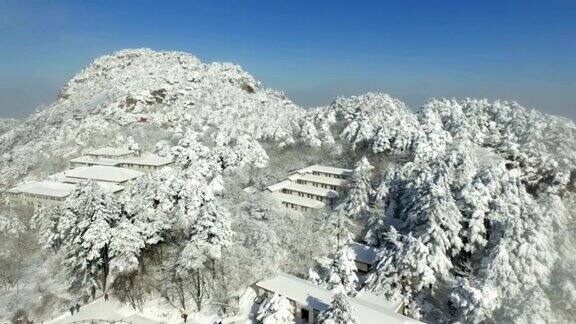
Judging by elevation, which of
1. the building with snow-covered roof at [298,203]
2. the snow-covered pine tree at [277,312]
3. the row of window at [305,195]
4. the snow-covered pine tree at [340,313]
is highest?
the row of window at [305,195]

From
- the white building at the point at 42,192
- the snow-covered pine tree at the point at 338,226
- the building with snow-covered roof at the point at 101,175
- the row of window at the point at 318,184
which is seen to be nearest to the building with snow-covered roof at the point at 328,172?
the row of window at the point at 318,184

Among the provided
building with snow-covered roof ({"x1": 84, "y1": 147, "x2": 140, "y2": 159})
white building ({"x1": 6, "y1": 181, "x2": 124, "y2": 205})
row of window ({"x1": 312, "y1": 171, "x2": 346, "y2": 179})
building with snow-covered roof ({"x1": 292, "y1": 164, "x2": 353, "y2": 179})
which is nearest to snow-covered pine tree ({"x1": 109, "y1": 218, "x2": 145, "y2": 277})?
white building ({"x1": 6, "y1": 181, "x2": 124, "y2": 205})

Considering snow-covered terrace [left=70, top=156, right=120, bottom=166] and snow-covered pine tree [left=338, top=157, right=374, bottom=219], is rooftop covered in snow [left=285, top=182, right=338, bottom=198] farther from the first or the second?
snow-covered terrace [left=70, top=156, right=120, bottom=166]

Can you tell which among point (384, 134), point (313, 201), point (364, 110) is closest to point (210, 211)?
point (313, 201)

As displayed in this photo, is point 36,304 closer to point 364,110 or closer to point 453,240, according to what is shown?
point 453,240

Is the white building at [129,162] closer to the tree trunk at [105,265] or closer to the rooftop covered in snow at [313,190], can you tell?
the rooftop covered in snow at [313,190]

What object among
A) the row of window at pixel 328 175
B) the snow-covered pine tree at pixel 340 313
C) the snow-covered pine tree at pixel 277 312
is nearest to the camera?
the snow-covered pine tree at pixel 340 313

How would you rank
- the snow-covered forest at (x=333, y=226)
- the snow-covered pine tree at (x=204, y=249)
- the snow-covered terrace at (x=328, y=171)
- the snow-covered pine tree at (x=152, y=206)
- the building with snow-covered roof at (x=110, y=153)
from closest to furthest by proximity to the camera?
the snow-covered forest at (x=333, y=226) → the snow-covered pine tree at (x=204, y=249) → the snow-covered pine tree at (x=152, y=206) → the snow-covered terrace at (x=328, y=171) → the building with snow-covered roof at (x=110, y=153)
